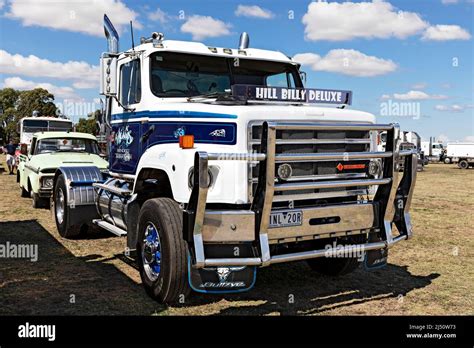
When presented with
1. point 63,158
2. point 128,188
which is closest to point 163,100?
point 128,188

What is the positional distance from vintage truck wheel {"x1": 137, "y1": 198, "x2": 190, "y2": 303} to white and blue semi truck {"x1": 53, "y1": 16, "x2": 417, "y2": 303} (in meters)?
0.01

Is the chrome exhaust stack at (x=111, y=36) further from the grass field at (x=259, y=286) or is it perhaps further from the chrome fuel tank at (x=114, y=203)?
the grass field at (x=259, y=286)

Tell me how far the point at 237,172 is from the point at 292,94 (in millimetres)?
1313

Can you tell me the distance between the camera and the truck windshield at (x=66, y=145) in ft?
40.6

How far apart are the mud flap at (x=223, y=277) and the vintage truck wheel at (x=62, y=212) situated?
14.2ft

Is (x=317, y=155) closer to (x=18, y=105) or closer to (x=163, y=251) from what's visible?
(x=163, y=251)

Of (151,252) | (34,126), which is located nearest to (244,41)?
(151,252)

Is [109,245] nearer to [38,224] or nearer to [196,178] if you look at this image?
[38,224]

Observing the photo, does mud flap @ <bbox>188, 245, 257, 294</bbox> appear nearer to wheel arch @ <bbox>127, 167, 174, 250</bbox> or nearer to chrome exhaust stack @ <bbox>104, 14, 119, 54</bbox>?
wheel arch @ <bbox>127, 167, 174, 250</bbox>

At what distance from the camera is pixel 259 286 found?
20.3ft

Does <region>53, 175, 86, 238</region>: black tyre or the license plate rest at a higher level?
the license plate

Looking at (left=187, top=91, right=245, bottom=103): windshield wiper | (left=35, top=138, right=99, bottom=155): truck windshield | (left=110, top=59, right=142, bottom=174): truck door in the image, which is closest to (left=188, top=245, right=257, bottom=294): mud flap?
(left=187, top=91, right=245, bottom=103): windshield wiper

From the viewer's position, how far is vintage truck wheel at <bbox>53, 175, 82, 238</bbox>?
8.55 m
